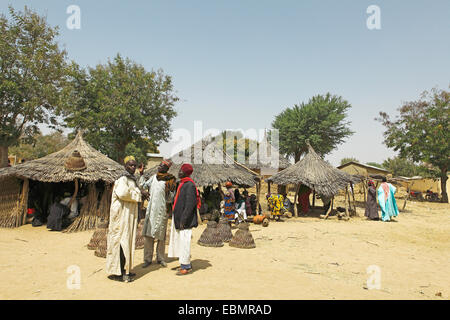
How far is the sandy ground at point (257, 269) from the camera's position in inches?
158

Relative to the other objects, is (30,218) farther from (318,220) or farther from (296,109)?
(296,109)

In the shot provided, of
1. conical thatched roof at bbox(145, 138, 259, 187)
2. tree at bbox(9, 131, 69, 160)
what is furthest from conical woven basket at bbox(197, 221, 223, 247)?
tree at bbox(9, 131, 69, 160)

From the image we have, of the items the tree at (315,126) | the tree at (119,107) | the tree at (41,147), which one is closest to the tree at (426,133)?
the tree at (315,126)

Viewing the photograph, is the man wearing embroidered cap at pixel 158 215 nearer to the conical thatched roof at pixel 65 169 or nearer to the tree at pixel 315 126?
the conical thatched roof at pixel 65 169

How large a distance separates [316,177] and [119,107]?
1392 cm

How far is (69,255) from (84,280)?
2130 mm

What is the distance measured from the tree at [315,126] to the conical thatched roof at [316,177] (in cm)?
1713

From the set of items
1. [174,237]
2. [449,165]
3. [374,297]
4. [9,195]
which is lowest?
[374,297]

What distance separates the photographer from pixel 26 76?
16.1 m

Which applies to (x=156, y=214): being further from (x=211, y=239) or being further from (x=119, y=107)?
(x=119, y=107)

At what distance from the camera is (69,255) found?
613 cm

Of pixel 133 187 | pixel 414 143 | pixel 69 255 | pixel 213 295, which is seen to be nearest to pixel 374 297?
pixel 213 295

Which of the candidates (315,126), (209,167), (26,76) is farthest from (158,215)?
(315,126)

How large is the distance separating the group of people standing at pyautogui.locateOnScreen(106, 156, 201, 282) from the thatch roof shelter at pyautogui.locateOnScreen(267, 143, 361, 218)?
9127 millimetres
